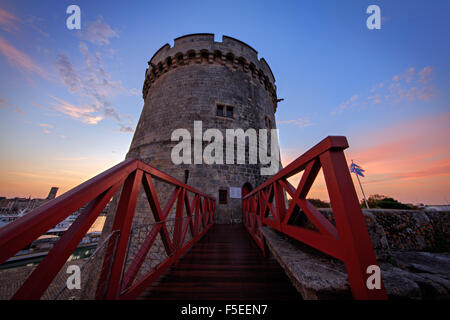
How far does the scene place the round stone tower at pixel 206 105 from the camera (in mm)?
7238

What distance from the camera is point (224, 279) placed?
6.65 ft

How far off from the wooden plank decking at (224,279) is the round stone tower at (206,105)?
4.30m

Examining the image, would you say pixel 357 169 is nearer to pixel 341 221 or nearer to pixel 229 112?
pixel 229 112

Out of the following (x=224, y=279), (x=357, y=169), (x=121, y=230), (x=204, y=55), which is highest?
(x=204, y=55)

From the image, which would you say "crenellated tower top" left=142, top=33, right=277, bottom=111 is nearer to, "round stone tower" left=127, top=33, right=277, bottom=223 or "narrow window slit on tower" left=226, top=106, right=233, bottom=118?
"round stone tower" left=127, top=33, right=277, bottom=223

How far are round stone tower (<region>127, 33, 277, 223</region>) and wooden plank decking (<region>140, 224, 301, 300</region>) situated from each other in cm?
430

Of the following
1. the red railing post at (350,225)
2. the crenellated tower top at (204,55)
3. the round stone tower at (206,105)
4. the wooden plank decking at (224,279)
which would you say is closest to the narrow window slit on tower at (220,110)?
the round stone tower at (206,105)

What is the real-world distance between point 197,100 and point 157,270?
758cm

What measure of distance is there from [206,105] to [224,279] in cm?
746

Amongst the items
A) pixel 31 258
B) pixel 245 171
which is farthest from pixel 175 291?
pixel 31 258

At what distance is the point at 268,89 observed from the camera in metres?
11.0

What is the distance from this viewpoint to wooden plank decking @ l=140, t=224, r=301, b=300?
172 centimetres

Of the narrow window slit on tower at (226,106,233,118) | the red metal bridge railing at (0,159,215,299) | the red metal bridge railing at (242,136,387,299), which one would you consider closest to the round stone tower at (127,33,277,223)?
the narrow window slit on tower at (226,106,233,118)

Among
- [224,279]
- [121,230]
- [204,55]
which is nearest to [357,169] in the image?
[204,55]
